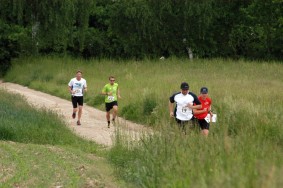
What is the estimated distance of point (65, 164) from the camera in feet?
38.0

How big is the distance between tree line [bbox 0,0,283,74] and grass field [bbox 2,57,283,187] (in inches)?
247

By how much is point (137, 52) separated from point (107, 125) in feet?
102

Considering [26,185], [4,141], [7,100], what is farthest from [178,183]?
[7,100]

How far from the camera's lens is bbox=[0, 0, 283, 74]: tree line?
44.1 meters

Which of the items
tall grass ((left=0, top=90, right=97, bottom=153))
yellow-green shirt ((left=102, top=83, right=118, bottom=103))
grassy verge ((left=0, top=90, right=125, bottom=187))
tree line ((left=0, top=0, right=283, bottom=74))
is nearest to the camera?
grassy verge ((left=0, top=90, right=125, bottom=187))

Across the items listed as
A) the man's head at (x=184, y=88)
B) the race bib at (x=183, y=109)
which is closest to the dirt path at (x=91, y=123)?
the race bib at (x=183, y=109)

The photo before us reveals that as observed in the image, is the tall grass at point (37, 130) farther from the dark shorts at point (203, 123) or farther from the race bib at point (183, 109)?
the dark shorts at point (203, 123)

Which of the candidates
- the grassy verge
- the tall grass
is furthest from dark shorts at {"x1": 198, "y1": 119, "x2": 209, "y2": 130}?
the tall grass

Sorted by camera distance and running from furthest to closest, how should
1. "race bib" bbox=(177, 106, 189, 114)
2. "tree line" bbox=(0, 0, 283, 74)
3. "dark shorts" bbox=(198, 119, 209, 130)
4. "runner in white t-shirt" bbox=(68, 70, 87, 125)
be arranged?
"tree line" bbox=(0, 0, 283, 74), "runner in white t-shirt" bbox=(68, 70, 87, 125), "dark shorts" bbox=(198, 119, 209, 130), "race bib" bbox=(177, 106, 189, 114)

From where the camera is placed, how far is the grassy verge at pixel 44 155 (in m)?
10.3

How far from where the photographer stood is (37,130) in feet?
50.4

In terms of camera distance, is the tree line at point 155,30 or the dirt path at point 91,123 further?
the tree line at point 155,30

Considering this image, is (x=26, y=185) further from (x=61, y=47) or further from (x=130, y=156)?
(x=61, y=47)

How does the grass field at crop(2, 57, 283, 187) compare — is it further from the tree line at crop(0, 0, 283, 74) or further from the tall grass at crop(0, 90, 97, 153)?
the tree line at crop(0, 0, 283, 74)
